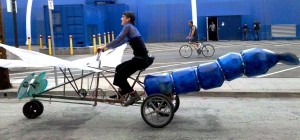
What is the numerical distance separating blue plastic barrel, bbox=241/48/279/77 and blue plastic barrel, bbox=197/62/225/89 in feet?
1.46

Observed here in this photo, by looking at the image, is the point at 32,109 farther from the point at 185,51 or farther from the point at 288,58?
the point at 185,51

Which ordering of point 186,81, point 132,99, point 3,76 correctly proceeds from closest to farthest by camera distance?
point 186,81, point 132,99, point 3,76

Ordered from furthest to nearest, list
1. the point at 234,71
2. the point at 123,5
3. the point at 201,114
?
the point at 123,5 < the point at 201,114 < the point at 234,71

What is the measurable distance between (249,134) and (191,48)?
11989 millimetres

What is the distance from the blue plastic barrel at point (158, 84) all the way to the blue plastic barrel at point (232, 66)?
89 centimetres

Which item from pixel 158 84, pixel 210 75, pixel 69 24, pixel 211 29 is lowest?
pixel 158 84

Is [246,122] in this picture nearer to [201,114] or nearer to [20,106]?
[201,114]

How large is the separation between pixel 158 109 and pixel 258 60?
1752 mm

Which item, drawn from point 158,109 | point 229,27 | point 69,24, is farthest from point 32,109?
point 229,27

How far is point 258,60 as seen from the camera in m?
6.04

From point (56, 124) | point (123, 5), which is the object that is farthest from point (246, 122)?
point (123, 5)

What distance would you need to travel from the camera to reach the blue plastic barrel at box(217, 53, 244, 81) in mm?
6098

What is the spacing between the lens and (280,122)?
6.42 m

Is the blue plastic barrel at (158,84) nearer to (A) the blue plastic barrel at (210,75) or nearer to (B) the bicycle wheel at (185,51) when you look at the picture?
(A) the blue plastic barrel at (210,75)
